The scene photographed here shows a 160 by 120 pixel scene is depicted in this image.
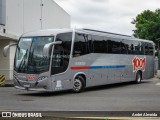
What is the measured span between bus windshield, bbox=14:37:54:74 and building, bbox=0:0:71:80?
31.3 ft

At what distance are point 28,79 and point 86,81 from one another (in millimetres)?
3626

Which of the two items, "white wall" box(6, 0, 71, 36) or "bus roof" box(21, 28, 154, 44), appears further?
"white wall" box(6, 0, 71, 36)

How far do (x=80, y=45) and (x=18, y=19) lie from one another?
1426 cm

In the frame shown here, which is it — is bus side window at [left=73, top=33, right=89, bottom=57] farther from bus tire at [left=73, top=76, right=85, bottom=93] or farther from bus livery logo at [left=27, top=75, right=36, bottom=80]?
bus livery logo at [left=27, top=75, right=36, bottom=80]

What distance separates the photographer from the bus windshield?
1905 centimetres

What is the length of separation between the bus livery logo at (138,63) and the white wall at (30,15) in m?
10.0

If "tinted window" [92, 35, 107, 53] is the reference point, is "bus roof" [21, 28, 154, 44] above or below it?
above

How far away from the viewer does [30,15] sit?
3744 cm

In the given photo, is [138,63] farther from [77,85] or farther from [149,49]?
[77,85]

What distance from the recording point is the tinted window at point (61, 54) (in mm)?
19281

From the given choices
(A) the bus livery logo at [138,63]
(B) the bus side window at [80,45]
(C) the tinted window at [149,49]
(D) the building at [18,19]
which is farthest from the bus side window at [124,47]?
(D) the building at [18,19]

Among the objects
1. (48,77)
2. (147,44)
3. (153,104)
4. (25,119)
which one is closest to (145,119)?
(25,119)

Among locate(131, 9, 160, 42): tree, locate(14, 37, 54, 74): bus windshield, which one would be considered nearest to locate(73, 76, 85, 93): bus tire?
locate(14, 37, 54, 74): bus windshield

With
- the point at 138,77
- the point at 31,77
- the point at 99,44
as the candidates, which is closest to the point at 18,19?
the point at 138,77
